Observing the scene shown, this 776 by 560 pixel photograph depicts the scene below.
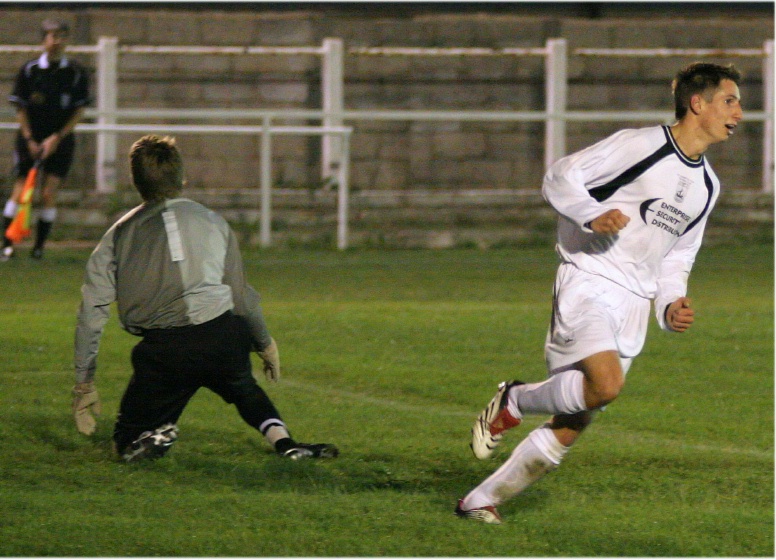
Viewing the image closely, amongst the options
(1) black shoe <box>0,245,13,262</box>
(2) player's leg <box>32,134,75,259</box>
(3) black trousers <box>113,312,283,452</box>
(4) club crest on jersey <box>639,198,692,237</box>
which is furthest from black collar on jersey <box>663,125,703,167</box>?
(1) black shoe <box>0,245,13,262</box>

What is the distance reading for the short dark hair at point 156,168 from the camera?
213 inches

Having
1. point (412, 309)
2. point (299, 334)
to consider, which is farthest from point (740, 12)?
point (299, 334)

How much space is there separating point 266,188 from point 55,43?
133 inches

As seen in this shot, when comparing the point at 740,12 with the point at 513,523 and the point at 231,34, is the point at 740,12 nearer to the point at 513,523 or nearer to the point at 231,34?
the point at 231,34

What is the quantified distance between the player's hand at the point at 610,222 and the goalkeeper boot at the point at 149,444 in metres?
2.03

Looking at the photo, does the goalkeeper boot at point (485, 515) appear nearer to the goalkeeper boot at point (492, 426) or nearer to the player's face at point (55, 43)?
the goalkeeper boot at point (492, 426)

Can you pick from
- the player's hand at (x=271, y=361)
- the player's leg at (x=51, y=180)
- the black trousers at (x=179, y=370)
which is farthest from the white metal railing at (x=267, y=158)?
the black trousers at (x=179, y=370)

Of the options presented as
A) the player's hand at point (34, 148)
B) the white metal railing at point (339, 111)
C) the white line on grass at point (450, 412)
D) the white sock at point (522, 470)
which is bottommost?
the white line on grass at point (450, 412)

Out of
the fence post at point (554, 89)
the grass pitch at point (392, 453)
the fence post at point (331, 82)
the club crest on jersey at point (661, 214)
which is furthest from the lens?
the fence post at point (554, 89)

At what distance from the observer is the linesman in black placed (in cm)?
1291

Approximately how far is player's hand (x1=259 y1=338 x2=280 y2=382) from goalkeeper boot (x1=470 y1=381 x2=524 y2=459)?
114 centimetres

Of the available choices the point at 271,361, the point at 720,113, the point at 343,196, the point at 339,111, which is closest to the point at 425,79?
the point at 339,111

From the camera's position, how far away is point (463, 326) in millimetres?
9820

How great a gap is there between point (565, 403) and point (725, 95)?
129 centimetres
